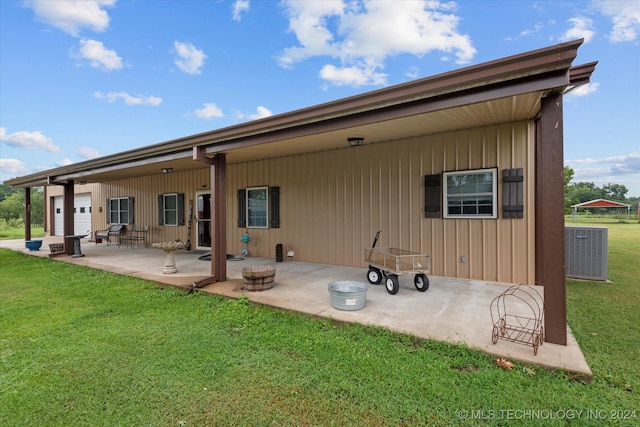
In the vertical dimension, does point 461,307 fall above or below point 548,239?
below

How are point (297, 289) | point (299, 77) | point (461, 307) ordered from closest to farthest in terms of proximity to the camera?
point (461, 307) → point (297, 289) → point (299, 77)

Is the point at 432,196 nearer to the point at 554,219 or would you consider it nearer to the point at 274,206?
the point at 554,219

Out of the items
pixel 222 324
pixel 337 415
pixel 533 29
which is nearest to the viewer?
pixel 337 415

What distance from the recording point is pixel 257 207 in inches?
306

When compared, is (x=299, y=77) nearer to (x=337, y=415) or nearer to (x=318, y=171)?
(x=318, y=171)

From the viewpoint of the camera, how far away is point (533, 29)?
26.6 feet

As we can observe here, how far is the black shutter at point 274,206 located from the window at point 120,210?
22.0 ft

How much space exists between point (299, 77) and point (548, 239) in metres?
15.7

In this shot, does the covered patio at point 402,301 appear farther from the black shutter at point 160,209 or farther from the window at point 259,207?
the black shutter at point 160,209

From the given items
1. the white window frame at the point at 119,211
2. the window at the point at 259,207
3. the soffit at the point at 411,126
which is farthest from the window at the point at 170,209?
the window at the point at 259,207

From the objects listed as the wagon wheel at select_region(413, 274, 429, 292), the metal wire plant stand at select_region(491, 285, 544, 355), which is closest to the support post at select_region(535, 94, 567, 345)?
the metal wire plant stand at select_region(491, 285, 544, 355)

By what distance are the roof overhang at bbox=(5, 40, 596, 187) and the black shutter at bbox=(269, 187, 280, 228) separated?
1.16 meters

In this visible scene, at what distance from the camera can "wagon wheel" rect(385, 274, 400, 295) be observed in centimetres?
409

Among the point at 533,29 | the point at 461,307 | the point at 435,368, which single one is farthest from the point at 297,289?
the point at 533,29
